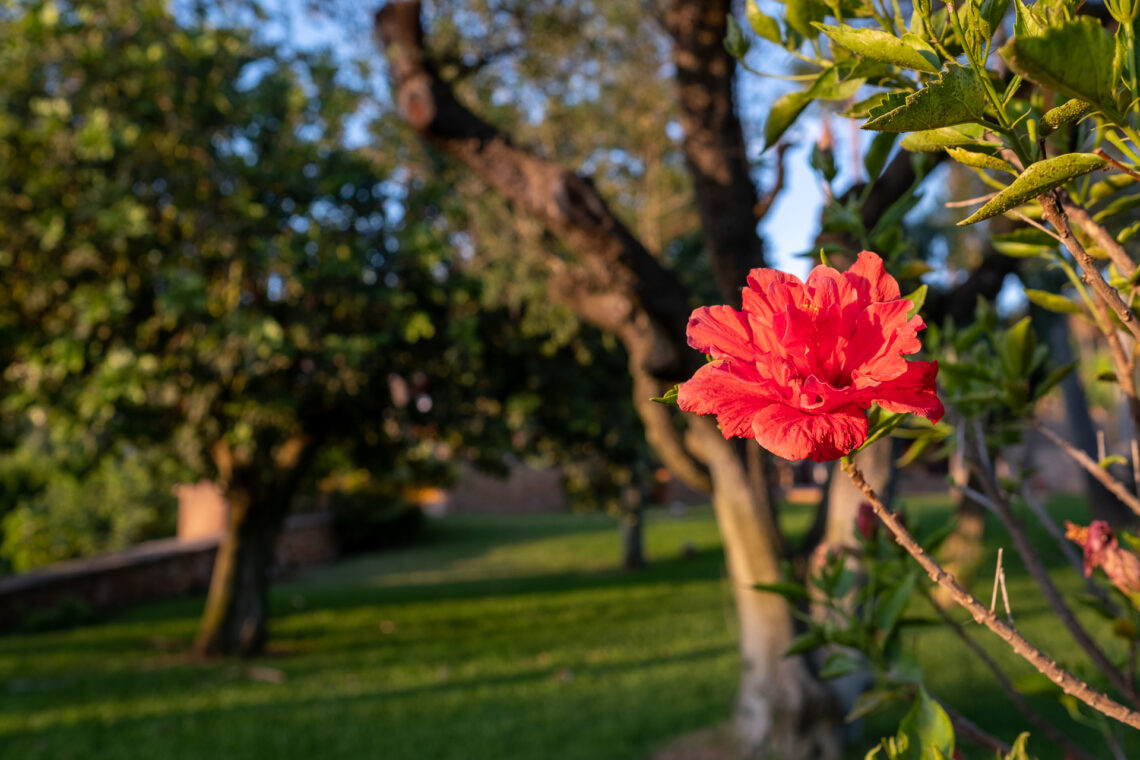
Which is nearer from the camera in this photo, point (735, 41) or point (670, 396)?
point (670, 396)

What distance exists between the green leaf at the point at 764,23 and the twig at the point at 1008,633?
0.71 meters

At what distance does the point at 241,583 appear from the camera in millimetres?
8117

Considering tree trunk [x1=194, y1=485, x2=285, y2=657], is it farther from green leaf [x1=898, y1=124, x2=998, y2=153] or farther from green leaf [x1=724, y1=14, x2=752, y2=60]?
green leaf [x1=898, y1=124, x2=998, y2=153]

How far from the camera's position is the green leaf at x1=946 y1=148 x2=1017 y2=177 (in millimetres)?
807

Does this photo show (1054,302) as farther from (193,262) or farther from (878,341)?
(193,262)

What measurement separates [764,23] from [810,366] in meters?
0.71

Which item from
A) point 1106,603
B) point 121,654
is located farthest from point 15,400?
point 1106,603

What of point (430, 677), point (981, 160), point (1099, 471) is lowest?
point (430, 677)

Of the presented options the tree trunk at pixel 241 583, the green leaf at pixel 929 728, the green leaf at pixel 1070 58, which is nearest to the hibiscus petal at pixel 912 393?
the green leaf at pixel 1070 58

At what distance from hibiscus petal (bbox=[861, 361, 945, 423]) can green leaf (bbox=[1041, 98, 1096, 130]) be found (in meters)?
0.26

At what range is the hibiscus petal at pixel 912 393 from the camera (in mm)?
735

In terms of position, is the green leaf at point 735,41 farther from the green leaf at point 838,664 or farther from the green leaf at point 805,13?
the green leaf at point 838,664

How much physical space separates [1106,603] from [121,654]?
8862mm

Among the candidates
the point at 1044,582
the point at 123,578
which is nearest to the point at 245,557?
the point at 123,578
